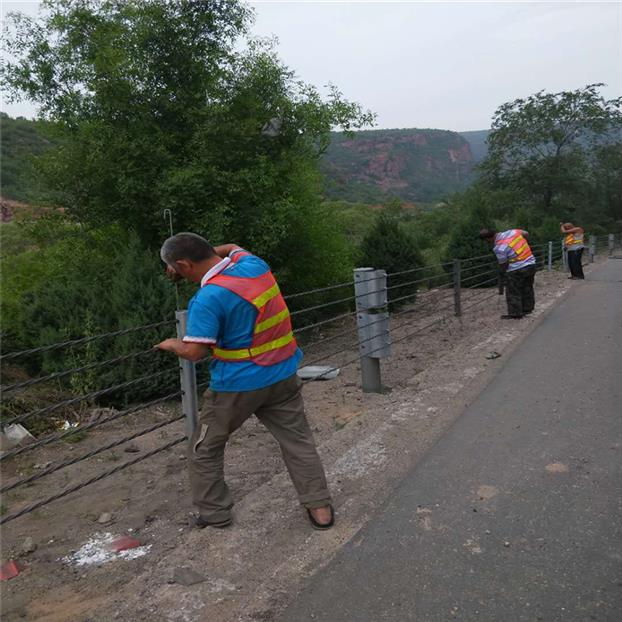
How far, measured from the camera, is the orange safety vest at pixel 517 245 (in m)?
9.59

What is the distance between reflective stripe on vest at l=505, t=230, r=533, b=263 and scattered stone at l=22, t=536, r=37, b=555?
8.19 meters

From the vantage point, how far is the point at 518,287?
10.0 meters

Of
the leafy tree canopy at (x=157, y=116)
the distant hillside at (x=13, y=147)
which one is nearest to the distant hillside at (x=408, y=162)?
the distant hillside at (x=13, y=147)

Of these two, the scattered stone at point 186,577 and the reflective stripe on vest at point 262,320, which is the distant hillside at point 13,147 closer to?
the reflective stripe on vest at point 262,320

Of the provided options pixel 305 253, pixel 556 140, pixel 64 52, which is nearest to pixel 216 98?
→ pixel 64 52

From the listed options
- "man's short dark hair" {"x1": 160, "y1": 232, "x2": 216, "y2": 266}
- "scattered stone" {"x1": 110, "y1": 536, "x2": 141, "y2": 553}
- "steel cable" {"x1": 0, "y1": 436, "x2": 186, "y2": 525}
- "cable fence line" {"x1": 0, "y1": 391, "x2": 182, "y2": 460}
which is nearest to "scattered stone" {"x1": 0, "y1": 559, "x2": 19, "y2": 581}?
"steel cable" {"x1": 0, "y1": 436, "x2": 186, "y2": 525}

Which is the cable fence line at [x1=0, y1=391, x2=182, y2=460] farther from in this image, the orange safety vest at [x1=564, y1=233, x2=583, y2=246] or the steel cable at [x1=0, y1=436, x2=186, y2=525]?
the orange safety vest at [x1=564, y1=233, x2=583, y2=246]

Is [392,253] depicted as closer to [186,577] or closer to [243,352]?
[243,352]

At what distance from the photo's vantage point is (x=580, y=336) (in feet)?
27.1

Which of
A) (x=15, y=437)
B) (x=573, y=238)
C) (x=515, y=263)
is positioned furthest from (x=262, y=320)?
(x=573, y=238)

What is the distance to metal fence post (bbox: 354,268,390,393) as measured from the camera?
563 centimetres

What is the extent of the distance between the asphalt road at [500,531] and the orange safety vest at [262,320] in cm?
112

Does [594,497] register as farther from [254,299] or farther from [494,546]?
[254,299]

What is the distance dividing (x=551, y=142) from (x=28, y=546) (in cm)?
3960
